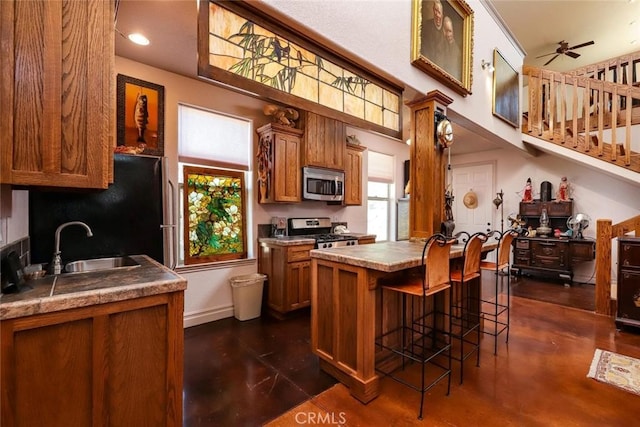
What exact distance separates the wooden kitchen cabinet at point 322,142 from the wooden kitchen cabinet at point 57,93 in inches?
103

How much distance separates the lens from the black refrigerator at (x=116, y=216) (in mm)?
1807

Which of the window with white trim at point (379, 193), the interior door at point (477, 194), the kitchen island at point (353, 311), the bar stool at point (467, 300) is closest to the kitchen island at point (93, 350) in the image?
the kitchen island at point (353, 311)

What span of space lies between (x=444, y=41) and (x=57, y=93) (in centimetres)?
332

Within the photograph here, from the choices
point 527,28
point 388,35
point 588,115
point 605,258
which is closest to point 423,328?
point 388,35

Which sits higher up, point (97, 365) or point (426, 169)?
point (426, 169)

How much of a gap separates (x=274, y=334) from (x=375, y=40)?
2.95 meters

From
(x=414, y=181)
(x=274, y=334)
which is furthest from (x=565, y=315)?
(x=274, y=334)

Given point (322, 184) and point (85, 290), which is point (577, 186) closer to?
point (322, 184)

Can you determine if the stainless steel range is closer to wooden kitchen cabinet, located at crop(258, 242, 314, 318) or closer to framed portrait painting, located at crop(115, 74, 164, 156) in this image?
wooden kitchen cabinet, located at crop(258, 242, 314, 318)

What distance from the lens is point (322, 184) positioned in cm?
398

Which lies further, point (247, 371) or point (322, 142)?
point (322, 142)

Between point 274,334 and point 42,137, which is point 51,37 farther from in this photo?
point 274,334

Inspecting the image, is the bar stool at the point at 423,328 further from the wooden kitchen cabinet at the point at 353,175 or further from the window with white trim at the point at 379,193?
the window with white trim at the point at 379,193

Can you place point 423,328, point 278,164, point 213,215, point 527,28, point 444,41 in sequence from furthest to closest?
point 527,28 < point 278,164 < point 213,215 < point 444,41 < point 423,328
